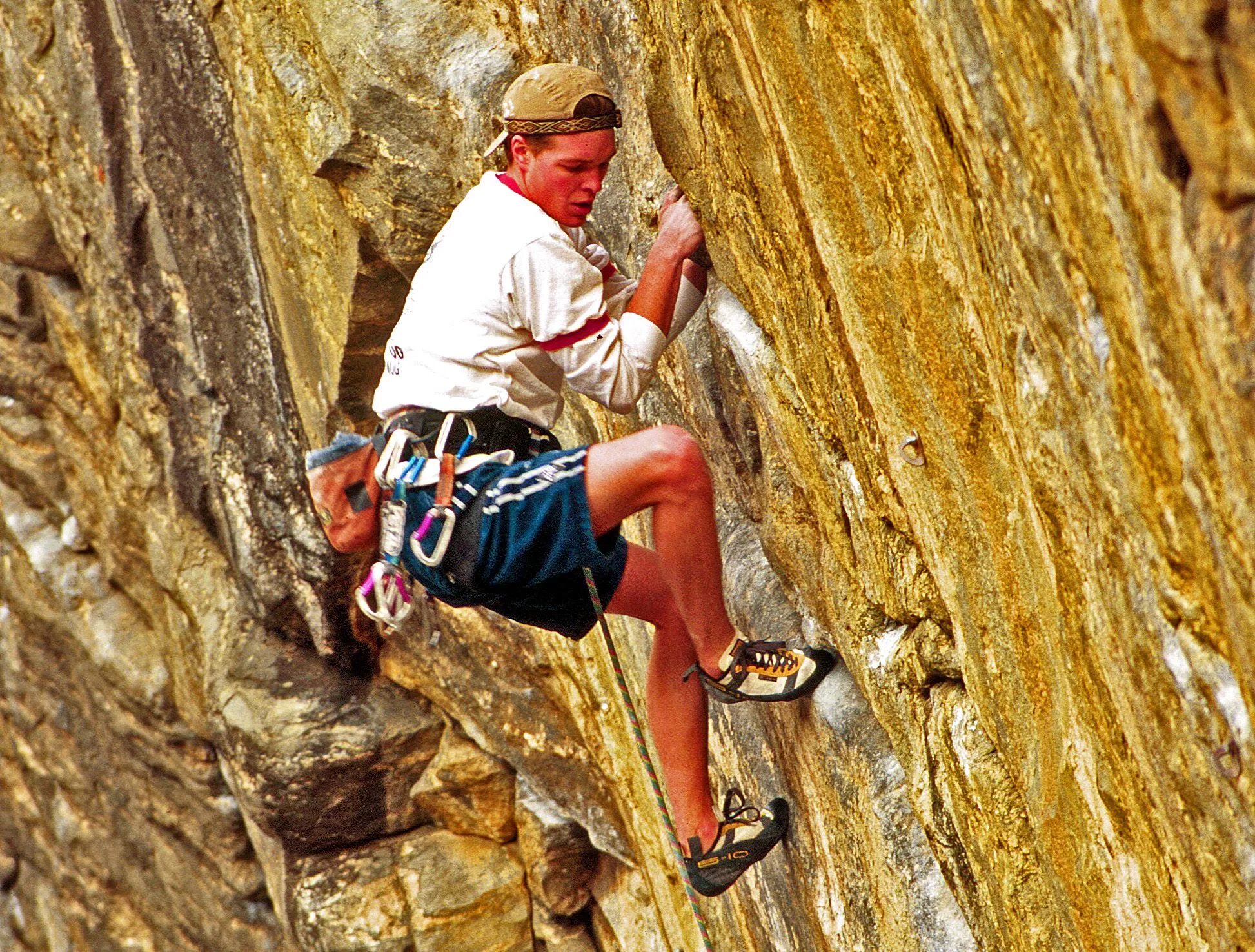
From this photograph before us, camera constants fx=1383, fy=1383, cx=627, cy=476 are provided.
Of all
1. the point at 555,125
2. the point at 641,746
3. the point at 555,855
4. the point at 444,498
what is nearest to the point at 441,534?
the point at 444,498

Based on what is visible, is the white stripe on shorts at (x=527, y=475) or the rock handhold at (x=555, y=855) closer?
the white stripe on shorts at (x=527, y=475)

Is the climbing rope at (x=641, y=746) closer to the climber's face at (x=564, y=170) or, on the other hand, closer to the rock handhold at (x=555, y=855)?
the climber's face at (x=564, y=170)

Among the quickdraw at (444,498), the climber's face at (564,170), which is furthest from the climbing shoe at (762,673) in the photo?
the climber's face at (564,170)

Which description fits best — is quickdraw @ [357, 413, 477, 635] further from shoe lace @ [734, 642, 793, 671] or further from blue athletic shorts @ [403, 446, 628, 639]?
shoe lace @ [734, 642, 793, 671]

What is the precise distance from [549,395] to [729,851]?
1548 mm

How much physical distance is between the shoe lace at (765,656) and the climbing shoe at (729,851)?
491 mm

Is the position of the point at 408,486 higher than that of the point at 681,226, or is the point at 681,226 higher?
the point at 681,226

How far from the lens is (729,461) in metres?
4.72

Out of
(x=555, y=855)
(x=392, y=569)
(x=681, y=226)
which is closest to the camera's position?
(x=681, y=226)

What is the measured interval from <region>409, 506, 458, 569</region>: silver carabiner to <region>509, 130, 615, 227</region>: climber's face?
0.88m

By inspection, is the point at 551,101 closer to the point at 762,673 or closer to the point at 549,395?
the point at 549,395

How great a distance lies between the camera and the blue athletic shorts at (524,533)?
3818 mm

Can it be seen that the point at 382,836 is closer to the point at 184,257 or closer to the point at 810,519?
the point at 184,257

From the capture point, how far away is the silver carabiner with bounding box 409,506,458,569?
152 inches
